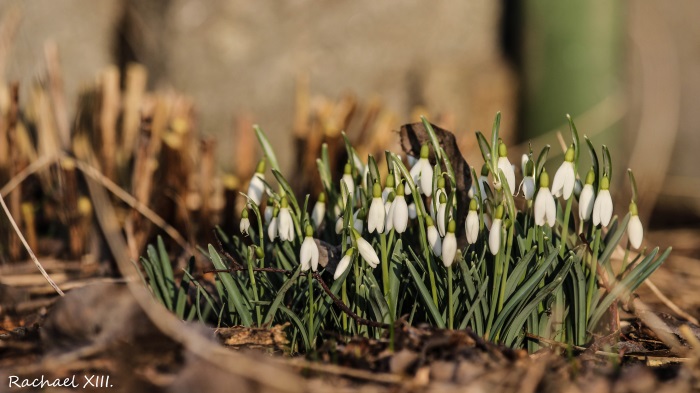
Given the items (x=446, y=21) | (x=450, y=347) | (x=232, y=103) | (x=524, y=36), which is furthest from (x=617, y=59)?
(x=450, y=347)

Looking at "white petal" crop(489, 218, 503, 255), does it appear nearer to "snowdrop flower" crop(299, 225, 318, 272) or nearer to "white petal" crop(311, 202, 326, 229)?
"snowdrop flower" crop(299, 225, 318, 272)

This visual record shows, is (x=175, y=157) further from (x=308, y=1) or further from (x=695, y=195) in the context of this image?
(x=695, y=195)

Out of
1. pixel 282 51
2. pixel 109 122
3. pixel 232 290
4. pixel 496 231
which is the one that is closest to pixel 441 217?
pixel 496 231

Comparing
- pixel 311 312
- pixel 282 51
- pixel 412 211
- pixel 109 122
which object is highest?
pixel 282 51

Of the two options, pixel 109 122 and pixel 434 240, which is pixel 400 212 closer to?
pixel 434 240

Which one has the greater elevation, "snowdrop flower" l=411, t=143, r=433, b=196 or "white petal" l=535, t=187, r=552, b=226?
"snowdrop flower" l=411, t=143, r=433, b=196

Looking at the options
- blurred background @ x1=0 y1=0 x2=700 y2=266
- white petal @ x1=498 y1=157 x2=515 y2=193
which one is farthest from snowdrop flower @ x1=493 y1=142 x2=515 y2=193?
blurred background @ x1=0 y1=0 x2=700 y2=266
